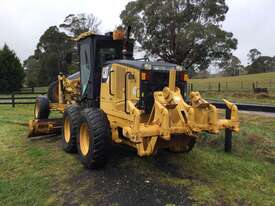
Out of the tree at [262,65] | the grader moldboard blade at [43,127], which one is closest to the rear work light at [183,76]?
the grader moldboard blade at [43,127]

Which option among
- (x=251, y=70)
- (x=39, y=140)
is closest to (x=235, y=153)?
(x=39, y=140)

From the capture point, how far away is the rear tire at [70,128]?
8086mm

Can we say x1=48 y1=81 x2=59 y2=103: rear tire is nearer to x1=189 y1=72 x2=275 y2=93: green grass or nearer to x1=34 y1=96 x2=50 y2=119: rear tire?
x1=34 y1=96 x2=50 y2=119: rear tire

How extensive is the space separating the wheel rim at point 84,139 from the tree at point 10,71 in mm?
42185

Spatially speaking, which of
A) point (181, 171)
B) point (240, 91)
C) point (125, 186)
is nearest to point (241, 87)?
point (240, 91)

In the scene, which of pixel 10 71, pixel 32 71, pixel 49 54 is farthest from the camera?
pixel 32 71

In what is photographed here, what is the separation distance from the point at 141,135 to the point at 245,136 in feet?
12.8

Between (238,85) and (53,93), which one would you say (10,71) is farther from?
(53,93)

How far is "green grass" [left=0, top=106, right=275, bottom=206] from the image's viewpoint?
5770 mm

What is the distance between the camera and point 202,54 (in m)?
38.8

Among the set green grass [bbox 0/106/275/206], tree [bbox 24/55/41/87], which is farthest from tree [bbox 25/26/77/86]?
green grass [bbox 0/106/275/206]

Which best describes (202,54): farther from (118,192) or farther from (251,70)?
(251,70)

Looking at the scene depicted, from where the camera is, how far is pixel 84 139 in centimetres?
748

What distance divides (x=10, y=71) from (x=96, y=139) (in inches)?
1721
